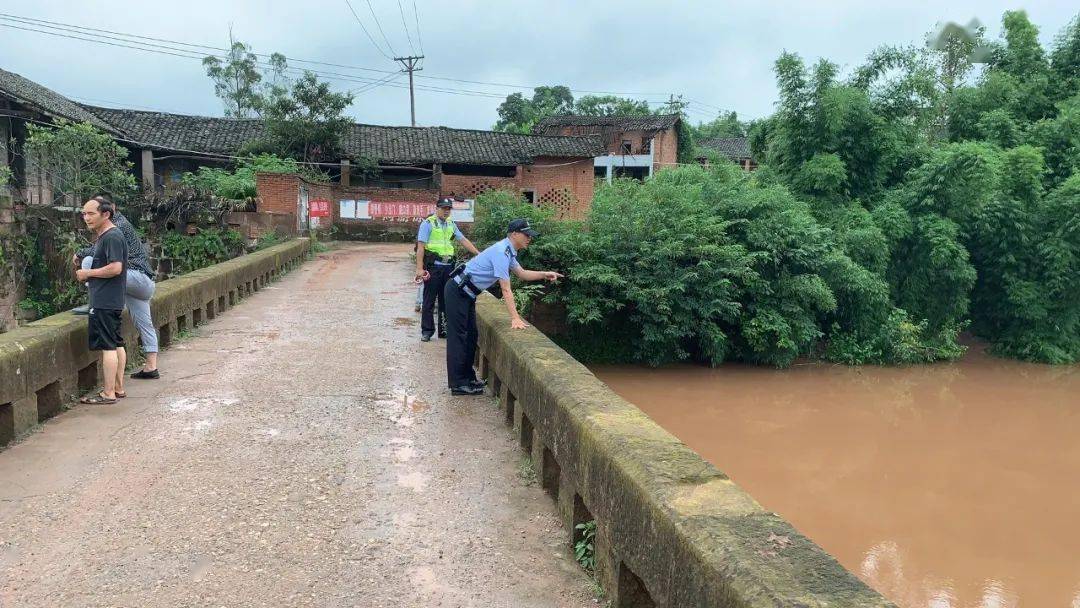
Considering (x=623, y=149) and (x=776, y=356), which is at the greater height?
(x=623, y=149)

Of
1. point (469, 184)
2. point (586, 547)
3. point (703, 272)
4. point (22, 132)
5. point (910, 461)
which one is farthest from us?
point (469, 184)

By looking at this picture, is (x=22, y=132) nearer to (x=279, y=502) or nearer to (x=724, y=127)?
(x=279, y=502)

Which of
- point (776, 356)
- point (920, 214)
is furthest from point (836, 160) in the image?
point (776, 356)

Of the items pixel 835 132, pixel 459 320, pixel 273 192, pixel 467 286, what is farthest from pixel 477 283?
pixel 273 192

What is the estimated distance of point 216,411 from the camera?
16.4ft

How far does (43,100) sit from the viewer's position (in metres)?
19.1

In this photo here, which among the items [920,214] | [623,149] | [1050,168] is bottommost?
[920,214]

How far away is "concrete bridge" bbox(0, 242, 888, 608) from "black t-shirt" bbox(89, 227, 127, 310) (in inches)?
13.5

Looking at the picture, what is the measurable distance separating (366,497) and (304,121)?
2412 centimetres

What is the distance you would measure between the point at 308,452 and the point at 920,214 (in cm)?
1472

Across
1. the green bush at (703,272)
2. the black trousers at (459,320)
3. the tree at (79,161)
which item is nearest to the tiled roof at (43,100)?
the tree at (79,161)

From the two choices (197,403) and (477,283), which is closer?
(197,403)

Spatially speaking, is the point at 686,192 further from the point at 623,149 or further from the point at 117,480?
the point at 623,149

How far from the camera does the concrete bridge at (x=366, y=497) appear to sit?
2.37 m
